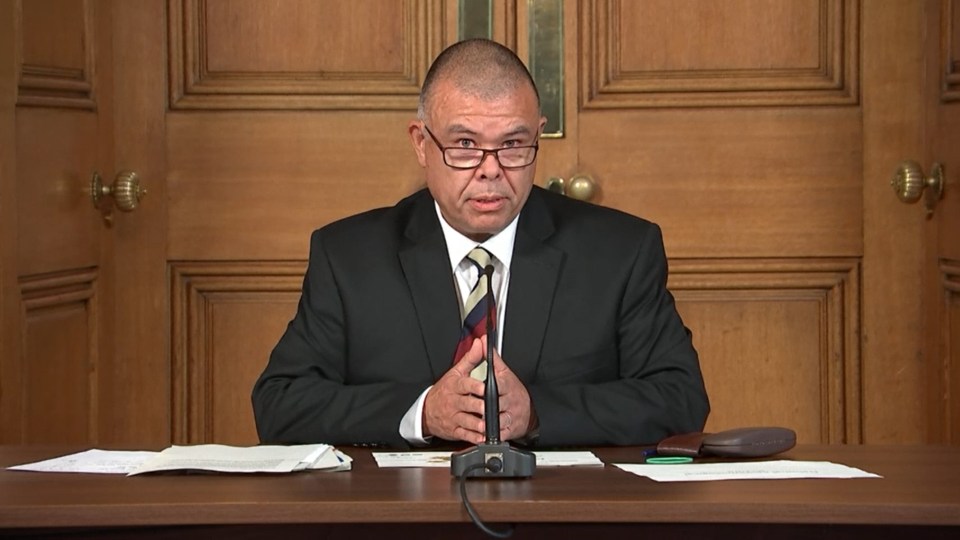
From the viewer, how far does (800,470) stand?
2.03m

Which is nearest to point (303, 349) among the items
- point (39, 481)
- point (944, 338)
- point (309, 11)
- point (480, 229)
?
point (480, 229)

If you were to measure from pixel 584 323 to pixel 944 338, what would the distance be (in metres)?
1.23

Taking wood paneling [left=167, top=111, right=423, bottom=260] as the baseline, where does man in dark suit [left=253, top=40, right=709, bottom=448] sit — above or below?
below

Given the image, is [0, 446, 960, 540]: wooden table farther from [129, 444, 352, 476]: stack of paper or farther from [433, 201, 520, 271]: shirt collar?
[433, 201, 520, 271]: shirt collar

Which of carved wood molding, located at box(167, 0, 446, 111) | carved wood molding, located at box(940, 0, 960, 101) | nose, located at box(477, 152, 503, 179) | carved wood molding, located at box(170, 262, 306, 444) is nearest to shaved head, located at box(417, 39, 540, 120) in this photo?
nose, located at box(477, 152, 503, 179)

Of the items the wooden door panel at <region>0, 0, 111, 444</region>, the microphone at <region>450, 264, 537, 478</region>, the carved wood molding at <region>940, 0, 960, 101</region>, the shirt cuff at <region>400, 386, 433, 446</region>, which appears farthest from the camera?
the carved wood molding at <region>940, 0, 960, 101</region>

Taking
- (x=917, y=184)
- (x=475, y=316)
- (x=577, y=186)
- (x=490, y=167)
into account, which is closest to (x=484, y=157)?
(x=490, y=167)

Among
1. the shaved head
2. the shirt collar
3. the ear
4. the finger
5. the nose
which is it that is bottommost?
the finger

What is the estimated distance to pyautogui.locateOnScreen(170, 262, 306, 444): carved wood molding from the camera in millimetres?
3654

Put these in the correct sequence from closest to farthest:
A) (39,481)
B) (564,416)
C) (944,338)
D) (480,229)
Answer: (39,481) < (564,416) < (480,229) < (944,338)

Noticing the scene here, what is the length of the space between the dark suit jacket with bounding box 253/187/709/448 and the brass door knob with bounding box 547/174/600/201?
79 cm

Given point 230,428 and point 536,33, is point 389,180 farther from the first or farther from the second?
point 230,428

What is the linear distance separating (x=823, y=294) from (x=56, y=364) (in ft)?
5.78

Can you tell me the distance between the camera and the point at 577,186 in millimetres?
3572
